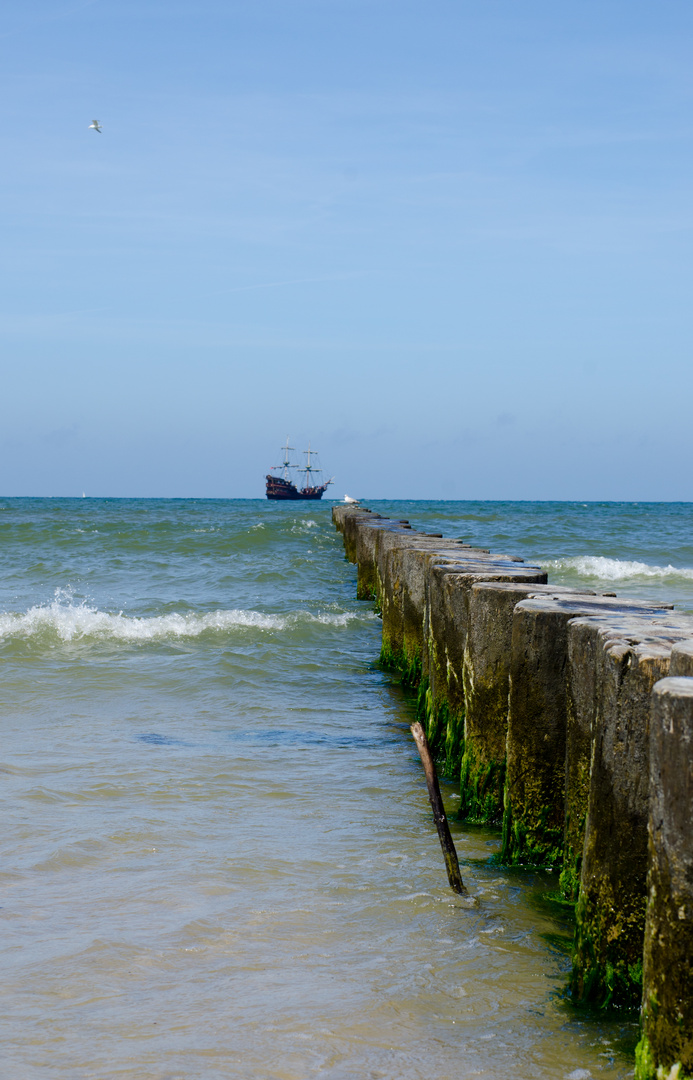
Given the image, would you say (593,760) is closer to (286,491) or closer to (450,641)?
(450,641)

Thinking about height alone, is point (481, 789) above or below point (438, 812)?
below

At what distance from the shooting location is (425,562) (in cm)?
735

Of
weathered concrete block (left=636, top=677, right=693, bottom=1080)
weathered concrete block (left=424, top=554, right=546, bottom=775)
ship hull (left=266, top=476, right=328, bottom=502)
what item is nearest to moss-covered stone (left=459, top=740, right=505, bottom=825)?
weathered concrete block (left=424, top=554, right=546, bottom=775)

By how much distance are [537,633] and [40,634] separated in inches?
303

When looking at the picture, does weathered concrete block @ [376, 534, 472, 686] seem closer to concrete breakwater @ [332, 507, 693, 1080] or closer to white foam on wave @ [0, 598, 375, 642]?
concrete breakwater @ [332, 507, 693, 1080]

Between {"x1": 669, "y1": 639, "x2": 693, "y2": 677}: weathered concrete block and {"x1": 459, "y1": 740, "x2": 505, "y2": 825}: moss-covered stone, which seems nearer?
{"x1": 669, "y1": 639, "x2": 693, "y2": 677}: weathered concrete block

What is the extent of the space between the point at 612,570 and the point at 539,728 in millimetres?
16305

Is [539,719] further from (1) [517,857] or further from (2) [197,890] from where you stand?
(2) [197,890]

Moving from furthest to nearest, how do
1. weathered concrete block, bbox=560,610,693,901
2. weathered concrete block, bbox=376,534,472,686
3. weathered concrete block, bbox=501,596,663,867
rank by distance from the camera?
weathered concrete block, bbox=376,534,472,686 → weathered concrete block, bbox=501,596,663,867 → weathered concrete block, bbox=560,610,693,901

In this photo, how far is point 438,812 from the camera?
3.60 m

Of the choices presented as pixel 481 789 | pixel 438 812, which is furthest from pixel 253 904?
pixel 481 789

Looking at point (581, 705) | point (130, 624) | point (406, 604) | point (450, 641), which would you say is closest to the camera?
point (581, 705)

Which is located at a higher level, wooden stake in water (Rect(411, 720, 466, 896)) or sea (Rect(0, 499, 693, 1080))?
wooden stake in water (Rect(411, 720, 466, 896))

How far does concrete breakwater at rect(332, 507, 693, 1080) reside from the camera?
220 cm
